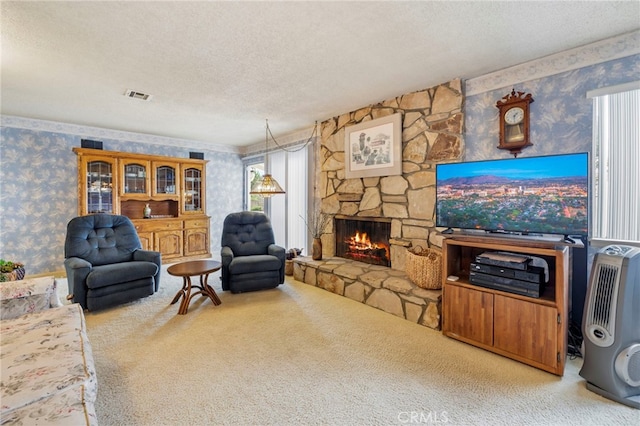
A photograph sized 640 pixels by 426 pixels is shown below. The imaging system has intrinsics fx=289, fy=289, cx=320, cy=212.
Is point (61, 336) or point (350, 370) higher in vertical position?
point (61, 336)

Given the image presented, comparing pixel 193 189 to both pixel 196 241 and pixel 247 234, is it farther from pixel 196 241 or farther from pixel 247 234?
pixel 247 234

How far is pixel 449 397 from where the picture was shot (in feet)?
5.86

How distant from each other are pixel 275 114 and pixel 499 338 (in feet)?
12.4

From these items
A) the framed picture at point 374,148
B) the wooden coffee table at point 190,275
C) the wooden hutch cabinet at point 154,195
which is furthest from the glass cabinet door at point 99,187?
the framed picture at point 374,148

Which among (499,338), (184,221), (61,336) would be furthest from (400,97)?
(184,221)

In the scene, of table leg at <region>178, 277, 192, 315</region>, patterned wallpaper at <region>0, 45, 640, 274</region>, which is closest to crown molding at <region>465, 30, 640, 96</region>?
patterned wallpaper at <region>0, 45, 640, 274</region>

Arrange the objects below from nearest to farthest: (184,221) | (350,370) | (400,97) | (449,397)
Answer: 1. (449,397)
2. (350,370)
3. (400,97)
4. (184,221)

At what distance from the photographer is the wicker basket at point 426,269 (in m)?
2.85

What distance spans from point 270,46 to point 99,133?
175 inches

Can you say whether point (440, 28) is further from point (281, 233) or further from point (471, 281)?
point (281, 233)

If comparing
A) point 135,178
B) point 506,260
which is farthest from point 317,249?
point 135,178

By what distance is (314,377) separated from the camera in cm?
199

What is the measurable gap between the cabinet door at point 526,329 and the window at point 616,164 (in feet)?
3.04

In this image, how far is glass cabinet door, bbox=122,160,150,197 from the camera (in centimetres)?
526
